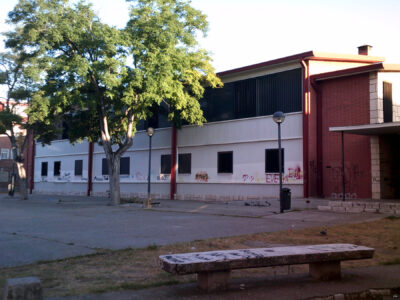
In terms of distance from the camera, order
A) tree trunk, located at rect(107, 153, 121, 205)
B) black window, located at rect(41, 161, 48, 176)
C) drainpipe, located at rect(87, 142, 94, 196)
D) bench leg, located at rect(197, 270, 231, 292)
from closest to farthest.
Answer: bench leg, located at rect(197, 270, 231, 292), tree trunk, located at rect(107, 153, 121, 205), drainpipe, located at rect(87, 142, 94, 196), black window, located at rect(41, 161, 48, 176)

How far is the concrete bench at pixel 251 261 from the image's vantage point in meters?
5.12

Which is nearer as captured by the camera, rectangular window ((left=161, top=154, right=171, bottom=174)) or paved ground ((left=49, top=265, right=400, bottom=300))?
paved ground ((left=49, top=265, right=400, bottom=300))

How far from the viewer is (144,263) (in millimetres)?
7215

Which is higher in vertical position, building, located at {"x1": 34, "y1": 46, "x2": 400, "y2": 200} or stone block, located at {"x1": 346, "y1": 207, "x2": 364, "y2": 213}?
building, located at {"x1": 34, "y1": 46, "x2": 400, "y2": 200}

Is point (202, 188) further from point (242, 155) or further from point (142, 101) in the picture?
point (142, 101)

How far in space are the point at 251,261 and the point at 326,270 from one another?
1.38 m

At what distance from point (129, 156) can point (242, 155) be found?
11.5 m

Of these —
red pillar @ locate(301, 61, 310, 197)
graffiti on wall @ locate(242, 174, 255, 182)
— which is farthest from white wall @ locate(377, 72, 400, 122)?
graffiti on wall @ locate(242, 174, 255, 182)

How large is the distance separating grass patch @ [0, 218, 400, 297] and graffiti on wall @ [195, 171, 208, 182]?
1587cm

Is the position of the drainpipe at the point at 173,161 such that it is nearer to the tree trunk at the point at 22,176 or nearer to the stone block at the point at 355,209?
the tree trunk at the point at 22,176

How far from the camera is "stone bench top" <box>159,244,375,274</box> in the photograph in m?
5.07

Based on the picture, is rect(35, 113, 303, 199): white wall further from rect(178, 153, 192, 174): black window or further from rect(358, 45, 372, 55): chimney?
rect(358, 45, 372, 55): chimney

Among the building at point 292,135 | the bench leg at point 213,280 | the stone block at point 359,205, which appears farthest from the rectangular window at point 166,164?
the bench leg at point 213,280

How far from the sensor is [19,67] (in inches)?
1094
